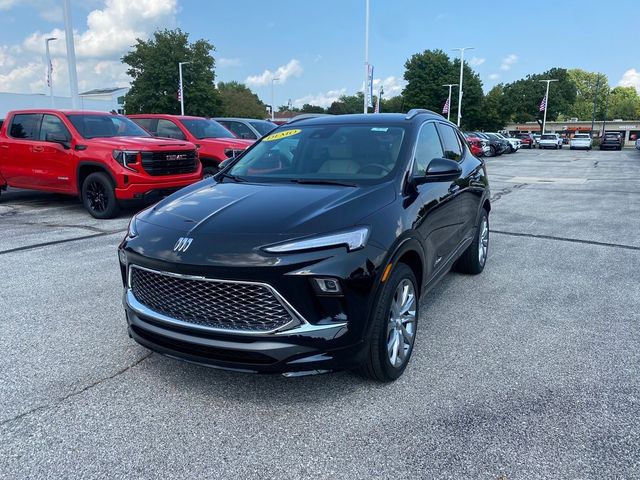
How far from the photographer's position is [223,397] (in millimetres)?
3139

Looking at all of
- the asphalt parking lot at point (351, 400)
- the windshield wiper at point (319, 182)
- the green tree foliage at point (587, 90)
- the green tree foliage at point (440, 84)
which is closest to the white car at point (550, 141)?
the green tree foliage at point (440, 84)

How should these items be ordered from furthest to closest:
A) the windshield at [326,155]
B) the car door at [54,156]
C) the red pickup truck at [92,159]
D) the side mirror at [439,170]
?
the car door at [54,156] < the red pickup truck at [92,159] < the windshield at [326,155] < the side mirror at [439,170]

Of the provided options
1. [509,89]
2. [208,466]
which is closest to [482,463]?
[208,466]

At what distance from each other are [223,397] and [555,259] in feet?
16.1

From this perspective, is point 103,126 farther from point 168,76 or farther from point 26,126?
point 168,76

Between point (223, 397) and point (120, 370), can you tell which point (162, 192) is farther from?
point (223, 397)

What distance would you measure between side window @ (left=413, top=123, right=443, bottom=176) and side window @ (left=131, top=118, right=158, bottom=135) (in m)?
9.08

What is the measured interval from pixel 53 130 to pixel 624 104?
14179cm

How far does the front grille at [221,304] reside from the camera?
2.75 metres

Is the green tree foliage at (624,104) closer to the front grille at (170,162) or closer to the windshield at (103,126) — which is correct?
the front grille at (170,162)

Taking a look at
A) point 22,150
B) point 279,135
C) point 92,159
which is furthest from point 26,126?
point 279,135

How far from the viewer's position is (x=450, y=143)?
513 cm

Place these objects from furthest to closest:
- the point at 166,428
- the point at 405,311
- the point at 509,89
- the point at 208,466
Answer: the point at 509,89 < the point at 405,311 < the point at 166,428 < the point at 208,466

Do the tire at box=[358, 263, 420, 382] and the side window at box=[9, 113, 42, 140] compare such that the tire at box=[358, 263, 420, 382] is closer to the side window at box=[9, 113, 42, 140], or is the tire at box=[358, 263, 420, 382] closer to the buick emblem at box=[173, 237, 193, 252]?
the buick emblem at box=[173, 237, 193, 252]
